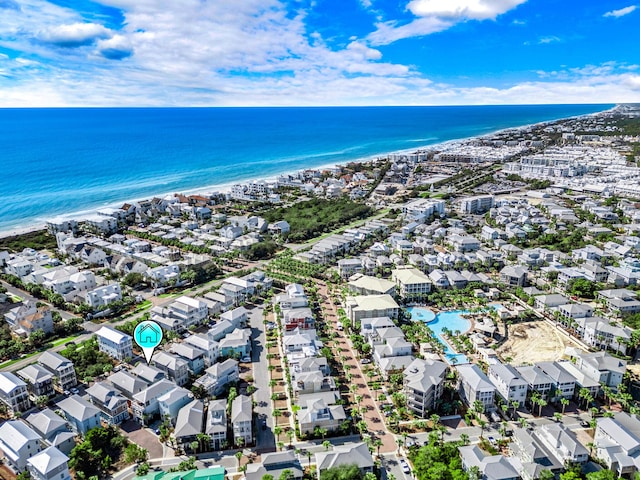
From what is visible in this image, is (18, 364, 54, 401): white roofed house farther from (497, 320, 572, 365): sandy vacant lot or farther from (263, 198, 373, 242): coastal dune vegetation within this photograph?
(263, 198, 373, 242): coastal dune vegetation

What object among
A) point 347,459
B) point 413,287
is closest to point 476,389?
point 347,459

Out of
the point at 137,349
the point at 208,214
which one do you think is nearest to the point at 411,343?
the point at 137,349

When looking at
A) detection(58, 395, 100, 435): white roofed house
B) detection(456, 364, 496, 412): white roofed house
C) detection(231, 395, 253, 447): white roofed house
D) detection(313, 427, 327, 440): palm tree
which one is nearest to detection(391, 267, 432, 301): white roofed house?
detection(456, 364, 496, 412): white roofed house

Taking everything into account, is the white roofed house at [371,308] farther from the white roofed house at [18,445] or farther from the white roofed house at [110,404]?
the white roofed house at [18,445]

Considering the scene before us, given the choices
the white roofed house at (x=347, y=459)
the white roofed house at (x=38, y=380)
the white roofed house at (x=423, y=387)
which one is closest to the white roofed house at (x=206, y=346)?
the white roofed house at (x=38, y=380)

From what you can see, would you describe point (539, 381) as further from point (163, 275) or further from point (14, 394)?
point (163, 275)
